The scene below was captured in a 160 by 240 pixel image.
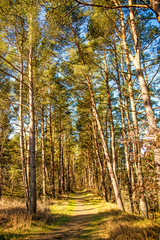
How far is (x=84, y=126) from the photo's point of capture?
17.7 meters

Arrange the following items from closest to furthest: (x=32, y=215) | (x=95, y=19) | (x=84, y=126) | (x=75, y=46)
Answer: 1. (x=32, y=215)
2. (x=95, y=19)
3. (x=75, y=46)
4. (x=84, y=126)

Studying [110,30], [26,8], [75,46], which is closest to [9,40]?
[26,8]

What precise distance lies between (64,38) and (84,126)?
10638 millimetres

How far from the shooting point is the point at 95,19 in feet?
24.5

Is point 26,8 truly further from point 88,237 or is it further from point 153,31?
point 88,237

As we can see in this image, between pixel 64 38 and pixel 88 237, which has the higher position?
pixel 64 38

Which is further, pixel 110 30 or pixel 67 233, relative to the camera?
pixel 110 30

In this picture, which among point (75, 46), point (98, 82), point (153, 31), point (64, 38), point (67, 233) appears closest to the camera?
point (67, 233)

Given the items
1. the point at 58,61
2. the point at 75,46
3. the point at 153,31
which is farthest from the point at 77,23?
the point at 153,31

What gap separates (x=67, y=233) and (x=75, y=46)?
943cm

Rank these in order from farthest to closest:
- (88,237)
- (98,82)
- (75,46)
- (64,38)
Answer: (98,82) → (75,46) → (64,38) → (88,237)

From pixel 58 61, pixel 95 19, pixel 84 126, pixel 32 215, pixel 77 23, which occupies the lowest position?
pixel 32 215

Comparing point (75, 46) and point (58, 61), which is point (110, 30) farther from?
point (58, 61)

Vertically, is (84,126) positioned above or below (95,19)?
below
